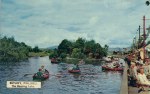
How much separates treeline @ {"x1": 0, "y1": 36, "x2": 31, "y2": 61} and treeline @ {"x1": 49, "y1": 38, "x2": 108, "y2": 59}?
10.7 meters

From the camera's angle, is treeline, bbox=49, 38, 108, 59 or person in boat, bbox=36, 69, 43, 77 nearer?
person in boat, bbox=36, 69, 43, 77

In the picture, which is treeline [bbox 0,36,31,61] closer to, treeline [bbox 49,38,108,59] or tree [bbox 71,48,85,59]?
treeline [bbox 49,38,108,59]

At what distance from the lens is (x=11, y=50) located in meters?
76.3

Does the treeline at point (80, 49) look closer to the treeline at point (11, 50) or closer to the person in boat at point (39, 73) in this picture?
the treeline at point (11, 50)

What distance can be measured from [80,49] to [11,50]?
84.2 ft

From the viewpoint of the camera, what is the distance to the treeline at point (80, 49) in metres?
92.7

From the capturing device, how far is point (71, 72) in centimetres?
5838

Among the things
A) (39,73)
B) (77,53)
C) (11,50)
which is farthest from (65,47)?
(39,73)

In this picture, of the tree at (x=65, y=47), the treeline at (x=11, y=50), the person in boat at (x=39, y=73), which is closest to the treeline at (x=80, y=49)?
the tree at (x=65, y=47)

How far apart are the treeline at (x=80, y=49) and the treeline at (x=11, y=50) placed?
10670mm

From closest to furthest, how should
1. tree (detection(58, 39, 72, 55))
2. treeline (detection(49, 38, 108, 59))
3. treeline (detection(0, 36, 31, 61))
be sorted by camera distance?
treeline (detection(0, 36, 31, 61))
tree (detection(58, 39, 72, 55))
treeline (detection(49, 38, 108, 59))

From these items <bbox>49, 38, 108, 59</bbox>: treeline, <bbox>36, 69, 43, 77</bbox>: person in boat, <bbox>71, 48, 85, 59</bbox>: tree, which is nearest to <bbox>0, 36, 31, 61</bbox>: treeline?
<bbox>49, 38, 108, 59</bbox>: treeline

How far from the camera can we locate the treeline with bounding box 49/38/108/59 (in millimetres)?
92688

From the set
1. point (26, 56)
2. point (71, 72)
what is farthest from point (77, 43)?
point (71, 72)
